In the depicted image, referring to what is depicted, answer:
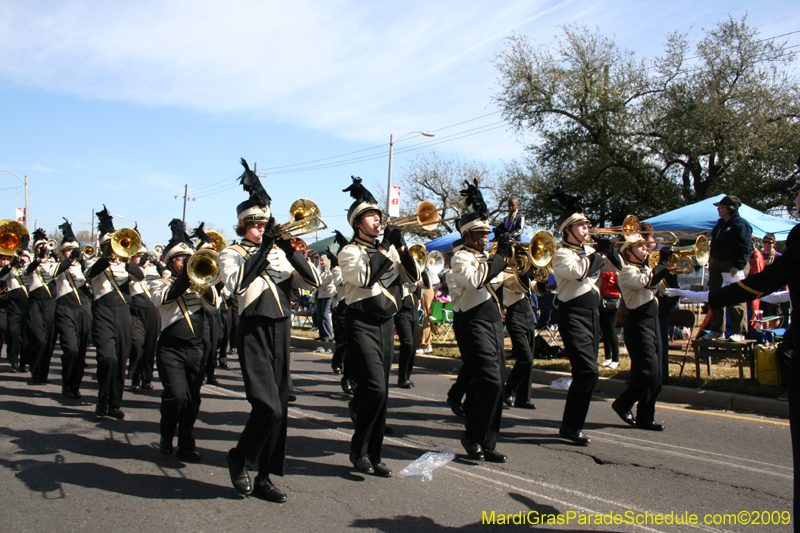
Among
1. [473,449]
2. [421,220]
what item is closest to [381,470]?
[473,449]

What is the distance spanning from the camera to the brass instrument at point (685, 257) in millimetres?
6992

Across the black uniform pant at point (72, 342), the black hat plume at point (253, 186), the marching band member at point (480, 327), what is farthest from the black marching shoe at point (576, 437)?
the black uniform pant at point (72, 342)

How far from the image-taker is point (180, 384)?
17.5 ft

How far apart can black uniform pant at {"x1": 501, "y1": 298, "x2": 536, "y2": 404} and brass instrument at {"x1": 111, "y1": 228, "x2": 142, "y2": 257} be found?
469 cm

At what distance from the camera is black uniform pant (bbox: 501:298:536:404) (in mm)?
7473

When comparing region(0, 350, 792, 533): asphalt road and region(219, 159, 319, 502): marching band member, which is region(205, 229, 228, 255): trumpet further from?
region(219, 159, 319, 502): marching band member

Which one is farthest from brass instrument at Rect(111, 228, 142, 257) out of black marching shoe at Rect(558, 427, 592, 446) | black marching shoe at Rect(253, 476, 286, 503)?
black marching shoe at Rect(558, 427, 592, 446)

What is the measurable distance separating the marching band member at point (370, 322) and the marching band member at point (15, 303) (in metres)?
8.00

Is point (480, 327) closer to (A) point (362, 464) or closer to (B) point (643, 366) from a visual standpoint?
(A) point (362, 464)

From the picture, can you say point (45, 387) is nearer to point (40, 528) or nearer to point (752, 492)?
point (40, 528)

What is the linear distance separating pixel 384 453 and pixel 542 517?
1833 mm

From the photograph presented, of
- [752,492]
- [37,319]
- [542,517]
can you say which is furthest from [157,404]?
[752,492]

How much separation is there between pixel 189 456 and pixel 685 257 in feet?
18.5

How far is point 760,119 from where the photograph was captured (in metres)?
23.2
